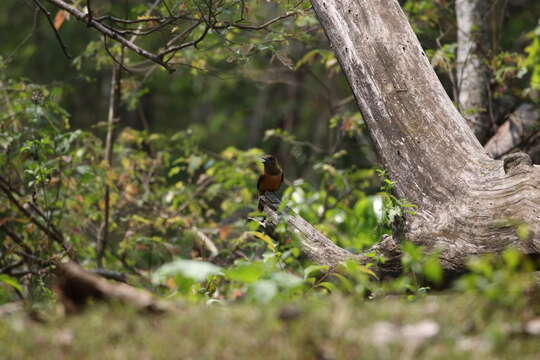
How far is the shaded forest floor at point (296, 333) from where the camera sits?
1.51m

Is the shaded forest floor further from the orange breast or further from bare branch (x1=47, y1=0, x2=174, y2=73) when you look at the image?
the orange breast

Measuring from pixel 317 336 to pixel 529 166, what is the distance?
2.27 meters

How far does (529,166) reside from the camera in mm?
3260

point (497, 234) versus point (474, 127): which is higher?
point (474, 127)

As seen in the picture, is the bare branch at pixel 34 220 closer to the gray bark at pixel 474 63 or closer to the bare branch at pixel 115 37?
the bare branch at pixel 115 37

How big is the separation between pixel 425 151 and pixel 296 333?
89.7 inches

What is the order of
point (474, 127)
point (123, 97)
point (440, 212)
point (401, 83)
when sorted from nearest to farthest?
point (440, 212) < point (401, 83) < point (474, 127) < point (123, 97)

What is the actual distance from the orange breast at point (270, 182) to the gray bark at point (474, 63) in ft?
7.43

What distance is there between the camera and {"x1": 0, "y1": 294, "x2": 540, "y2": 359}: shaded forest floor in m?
1.51

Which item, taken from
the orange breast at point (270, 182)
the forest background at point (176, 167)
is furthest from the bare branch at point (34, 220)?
the orange breast at point (270, 182)

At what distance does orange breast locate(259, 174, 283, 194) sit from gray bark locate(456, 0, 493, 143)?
227 cm

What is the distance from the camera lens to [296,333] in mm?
1559

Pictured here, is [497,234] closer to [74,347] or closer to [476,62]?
[74,347]

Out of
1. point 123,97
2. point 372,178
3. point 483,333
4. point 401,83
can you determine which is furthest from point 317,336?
point 372,178
